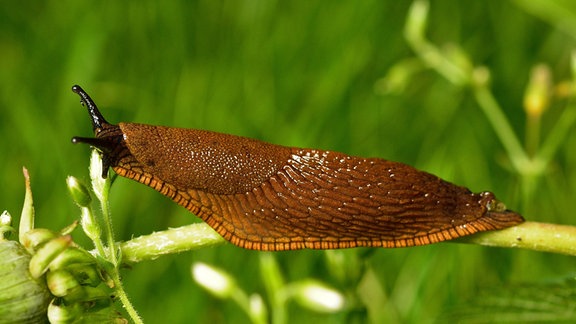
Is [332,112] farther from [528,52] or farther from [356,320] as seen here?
[356,320]

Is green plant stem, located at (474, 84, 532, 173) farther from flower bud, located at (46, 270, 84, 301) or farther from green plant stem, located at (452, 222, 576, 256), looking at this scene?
flower bud, located at (46, 270, 84, 301)

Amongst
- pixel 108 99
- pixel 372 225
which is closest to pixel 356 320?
pixel 372 225

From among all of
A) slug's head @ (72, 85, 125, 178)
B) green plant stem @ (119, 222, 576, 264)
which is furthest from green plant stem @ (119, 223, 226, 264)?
slug's head @ (72, 85, 125, 178)

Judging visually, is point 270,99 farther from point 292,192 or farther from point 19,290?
point 19,290

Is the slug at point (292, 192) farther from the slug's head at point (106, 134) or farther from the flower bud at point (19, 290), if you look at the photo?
the flower bud at point (19, 290)

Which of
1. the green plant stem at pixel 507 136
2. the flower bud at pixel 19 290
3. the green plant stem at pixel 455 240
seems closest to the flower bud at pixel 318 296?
the green plant stem at pixel 455 240
